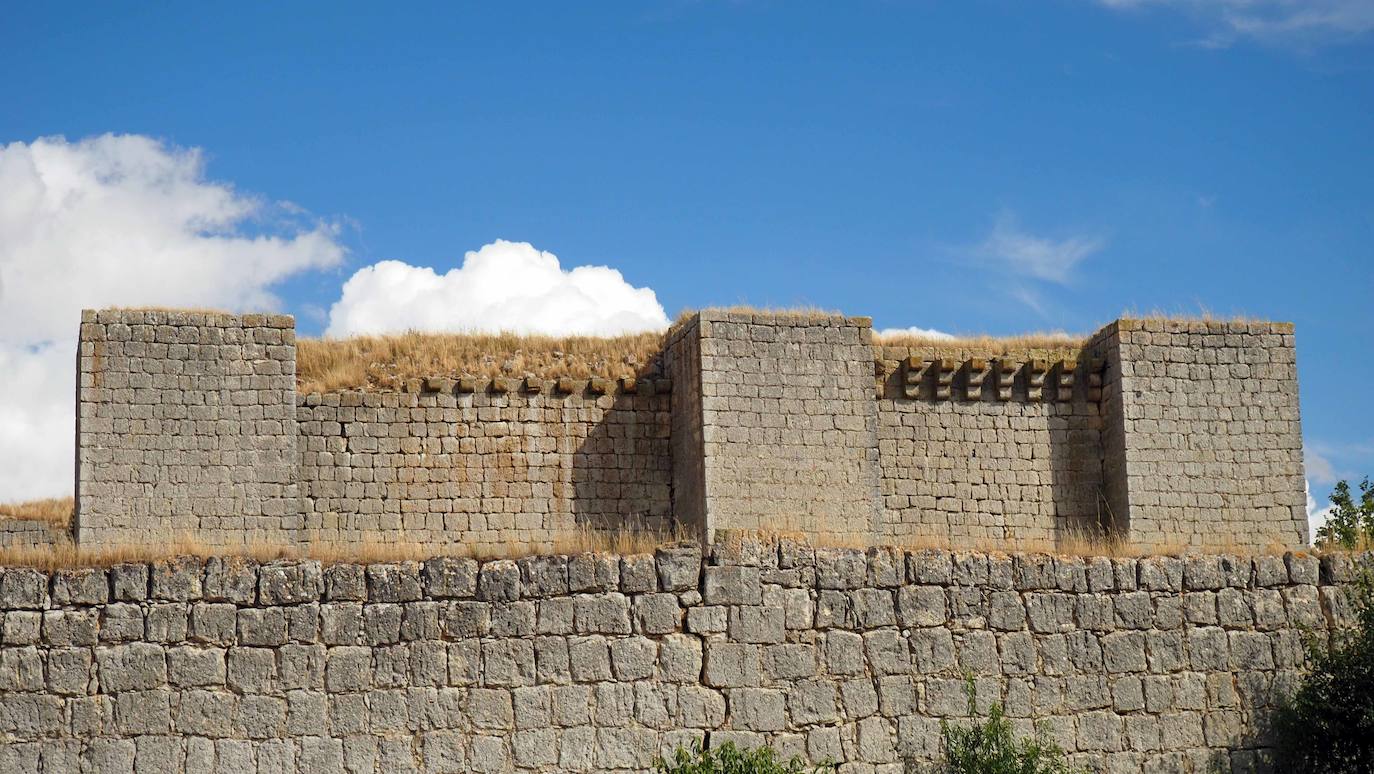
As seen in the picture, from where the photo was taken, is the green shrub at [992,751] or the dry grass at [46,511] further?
the dry grass at [46,511]

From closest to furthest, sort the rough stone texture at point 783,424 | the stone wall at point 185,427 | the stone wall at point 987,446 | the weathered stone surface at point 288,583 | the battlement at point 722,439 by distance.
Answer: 1. the weathered stone surface at point 288,583
2. the stone wall at point 185,427
3. the battlement at point 722,439
4. the rough stone texture at point 783,424
5. the stone wall at point 987,446

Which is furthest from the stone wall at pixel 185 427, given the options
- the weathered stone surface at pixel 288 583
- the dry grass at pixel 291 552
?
the weathered stone surface at pixel 288 583

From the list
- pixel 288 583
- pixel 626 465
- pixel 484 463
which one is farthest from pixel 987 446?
pixel 288 583

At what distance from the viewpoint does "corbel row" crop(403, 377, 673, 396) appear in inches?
839

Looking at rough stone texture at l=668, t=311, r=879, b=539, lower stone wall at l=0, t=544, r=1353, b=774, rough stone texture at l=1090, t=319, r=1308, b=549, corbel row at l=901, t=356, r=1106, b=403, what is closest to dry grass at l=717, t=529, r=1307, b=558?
lower stone wall at l=0, t=544, r=1353, b=774

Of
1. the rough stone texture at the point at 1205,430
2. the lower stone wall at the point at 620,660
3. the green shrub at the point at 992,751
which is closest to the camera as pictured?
the lower stone wall at the point at 620,660

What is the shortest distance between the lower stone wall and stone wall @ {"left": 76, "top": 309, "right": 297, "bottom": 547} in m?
9.29

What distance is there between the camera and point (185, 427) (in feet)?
65.6

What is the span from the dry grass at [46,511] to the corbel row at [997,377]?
35.2 ft

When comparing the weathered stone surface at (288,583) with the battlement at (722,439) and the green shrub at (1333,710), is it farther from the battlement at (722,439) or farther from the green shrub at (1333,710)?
the battlement at (722,439)

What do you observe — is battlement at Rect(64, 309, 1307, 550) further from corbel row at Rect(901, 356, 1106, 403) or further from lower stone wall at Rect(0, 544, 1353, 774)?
lower stone wall at Rect(0, 544, 1353, 774)

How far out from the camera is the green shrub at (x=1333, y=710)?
1112cm

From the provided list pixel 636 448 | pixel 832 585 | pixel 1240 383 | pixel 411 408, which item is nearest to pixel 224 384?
pixel 411 408

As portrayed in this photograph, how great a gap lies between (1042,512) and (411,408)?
824 centimetres
